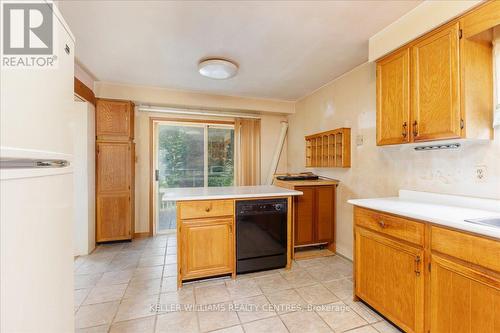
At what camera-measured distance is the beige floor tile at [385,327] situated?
5.40 ft

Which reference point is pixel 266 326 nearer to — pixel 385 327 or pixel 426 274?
pixel 385 327

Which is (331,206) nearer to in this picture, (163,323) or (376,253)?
(376,253)

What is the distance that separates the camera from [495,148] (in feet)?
4.99

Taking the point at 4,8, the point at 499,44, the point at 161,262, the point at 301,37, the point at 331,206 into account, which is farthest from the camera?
the point at 331,206

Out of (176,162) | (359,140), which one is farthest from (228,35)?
(176,162)

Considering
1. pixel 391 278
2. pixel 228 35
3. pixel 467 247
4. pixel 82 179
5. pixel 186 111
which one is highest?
pixel 228 35

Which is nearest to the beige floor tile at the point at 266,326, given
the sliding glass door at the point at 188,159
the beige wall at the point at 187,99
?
the sliding glass door at the point at 188,159

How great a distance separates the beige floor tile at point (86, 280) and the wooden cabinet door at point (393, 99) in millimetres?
3238

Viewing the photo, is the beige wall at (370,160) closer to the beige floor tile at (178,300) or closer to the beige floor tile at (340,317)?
the beige floor tile at (340,317)

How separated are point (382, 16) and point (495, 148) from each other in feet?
4.29

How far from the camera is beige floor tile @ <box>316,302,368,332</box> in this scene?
170 cm

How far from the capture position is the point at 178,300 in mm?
2033

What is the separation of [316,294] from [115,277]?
2.15 m

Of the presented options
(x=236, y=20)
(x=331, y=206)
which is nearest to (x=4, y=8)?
(x=236, y=20)
